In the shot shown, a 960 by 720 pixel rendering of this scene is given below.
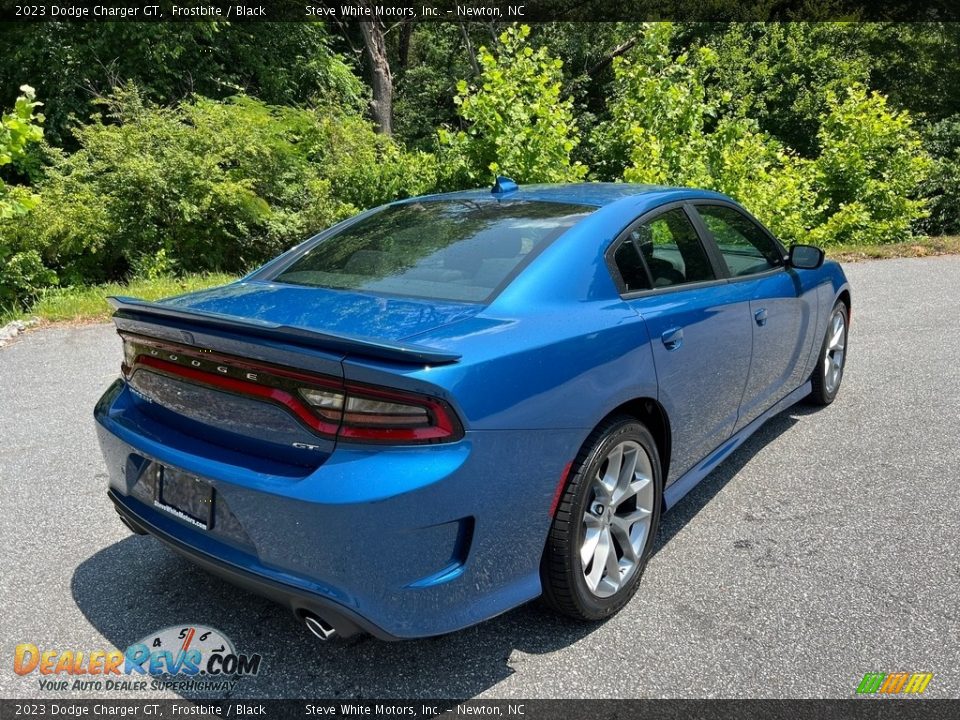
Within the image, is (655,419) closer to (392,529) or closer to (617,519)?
(617,519)

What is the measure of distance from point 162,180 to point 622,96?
26.2 feet

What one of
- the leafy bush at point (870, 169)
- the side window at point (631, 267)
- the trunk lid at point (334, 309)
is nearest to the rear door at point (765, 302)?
the side window at point (631, 267)

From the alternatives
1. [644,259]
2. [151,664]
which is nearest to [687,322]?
[644,259]

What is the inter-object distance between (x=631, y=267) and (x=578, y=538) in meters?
1.13

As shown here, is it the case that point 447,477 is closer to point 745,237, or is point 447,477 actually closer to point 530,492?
point 530,492

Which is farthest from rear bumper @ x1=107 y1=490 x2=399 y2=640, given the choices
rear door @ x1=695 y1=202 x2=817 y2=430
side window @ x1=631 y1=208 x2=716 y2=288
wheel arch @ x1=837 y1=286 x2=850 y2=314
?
wheel arch @ x1=837 y1=286 x2=850 y2=314

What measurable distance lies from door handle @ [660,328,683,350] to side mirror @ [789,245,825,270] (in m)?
1.57

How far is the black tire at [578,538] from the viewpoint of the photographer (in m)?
2.37

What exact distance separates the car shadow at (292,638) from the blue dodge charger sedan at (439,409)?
26 cm

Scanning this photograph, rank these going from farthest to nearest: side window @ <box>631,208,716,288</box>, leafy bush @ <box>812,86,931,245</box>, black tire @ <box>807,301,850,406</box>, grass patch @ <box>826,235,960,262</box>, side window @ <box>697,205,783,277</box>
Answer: leafy bush @ <box>812,86,931,245</box> < grass patch @ <box>826,235,960,262</box> < black tire @ <box>807,301,850,406</box> < side window @ <box>697,205,783,277</box> < side window @ <box>631,208,716,288</box>

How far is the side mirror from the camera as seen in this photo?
13.4ft

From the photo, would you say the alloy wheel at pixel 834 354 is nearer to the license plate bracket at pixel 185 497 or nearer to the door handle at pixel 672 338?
the door handle at pixel 672 338

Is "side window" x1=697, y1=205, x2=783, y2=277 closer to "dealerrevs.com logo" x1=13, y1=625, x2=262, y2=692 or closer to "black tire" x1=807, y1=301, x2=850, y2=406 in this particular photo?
"black tire" x1=807, y1=301, x2=850, y2=406

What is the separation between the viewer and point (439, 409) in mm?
2010
